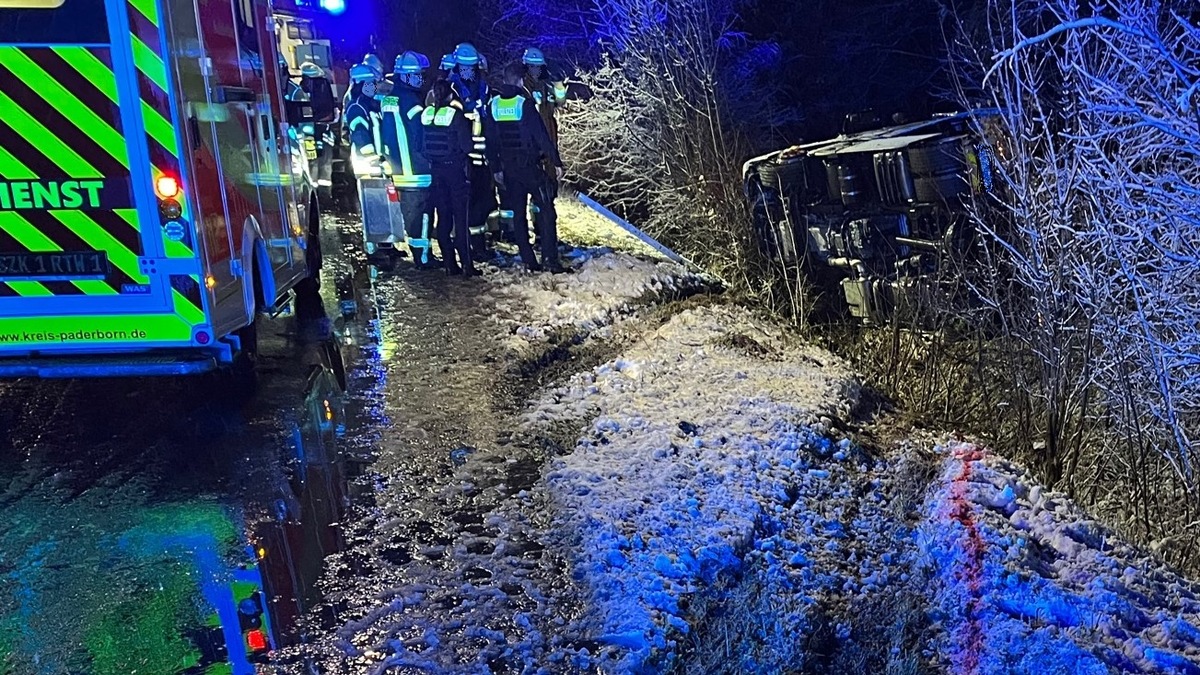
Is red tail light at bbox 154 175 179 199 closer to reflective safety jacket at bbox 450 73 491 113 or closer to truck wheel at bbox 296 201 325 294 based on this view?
truck wheel at bbox 296 201 325 294

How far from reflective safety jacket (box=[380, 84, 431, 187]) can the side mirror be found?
1.72 m

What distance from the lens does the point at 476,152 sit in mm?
9406

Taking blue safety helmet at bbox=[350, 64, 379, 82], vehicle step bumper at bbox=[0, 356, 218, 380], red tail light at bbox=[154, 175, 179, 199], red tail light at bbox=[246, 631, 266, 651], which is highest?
blue safety helmet at bbox=[350, 64, 379, 82]

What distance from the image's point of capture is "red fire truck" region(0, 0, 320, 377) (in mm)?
4855

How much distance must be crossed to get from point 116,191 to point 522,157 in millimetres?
4435

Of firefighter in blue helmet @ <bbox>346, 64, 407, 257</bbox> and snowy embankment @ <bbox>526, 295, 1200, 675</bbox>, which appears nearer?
snowy embankment @ <bbox>526, 295, 1200, 675</bbox>

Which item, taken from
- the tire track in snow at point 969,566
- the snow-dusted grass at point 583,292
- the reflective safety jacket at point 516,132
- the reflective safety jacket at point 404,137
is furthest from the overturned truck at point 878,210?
the reflective safety jacket at point 404,137

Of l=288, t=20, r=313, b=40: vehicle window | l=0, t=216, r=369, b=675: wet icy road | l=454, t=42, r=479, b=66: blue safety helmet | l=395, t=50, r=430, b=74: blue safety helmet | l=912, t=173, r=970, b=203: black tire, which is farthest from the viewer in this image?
l=288, t=20, r=313, b=40: vehicle window

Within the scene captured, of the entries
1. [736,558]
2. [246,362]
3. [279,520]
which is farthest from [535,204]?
[736,558]

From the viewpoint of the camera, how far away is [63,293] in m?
5.21

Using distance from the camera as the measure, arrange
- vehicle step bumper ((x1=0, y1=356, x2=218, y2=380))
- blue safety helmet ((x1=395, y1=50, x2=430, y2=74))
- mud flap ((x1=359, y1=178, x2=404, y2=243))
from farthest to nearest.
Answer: blue safety helmet ((x1=395, y1=50, x2=430, y2=74))
mud flap ((x1=359, y1=178, x2=404, y2=243))
vehicle step bumper ((x1=0, y1=356, x2=218, y2=380))

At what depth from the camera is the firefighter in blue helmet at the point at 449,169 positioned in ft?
28.5

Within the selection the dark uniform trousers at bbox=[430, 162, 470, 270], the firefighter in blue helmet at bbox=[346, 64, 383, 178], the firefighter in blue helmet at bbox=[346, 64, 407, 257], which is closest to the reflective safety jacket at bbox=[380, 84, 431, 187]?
the firefighter in blue helmet at bbox=[346, 64, 407, 257]

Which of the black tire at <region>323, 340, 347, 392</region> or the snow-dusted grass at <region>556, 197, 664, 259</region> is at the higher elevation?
the snow-dusted grass at <region>556, 197, 664, 259</region>
